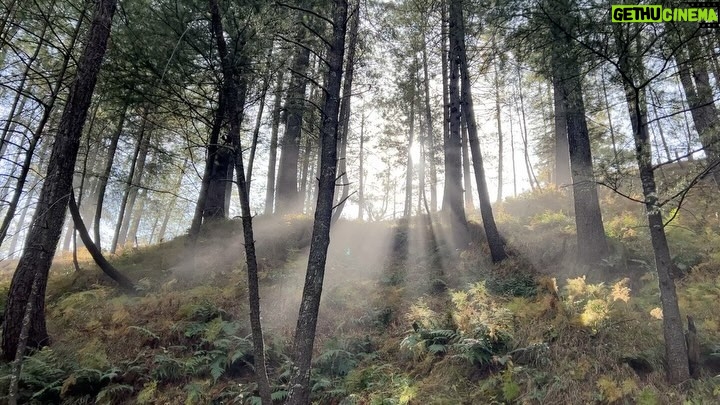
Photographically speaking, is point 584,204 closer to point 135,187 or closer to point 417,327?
point 417,327

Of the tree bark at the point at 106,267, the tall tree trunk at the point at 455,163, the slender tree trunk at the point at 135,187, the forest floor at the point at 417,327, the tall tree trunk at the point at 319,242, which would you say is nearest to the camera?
the tall tree trunk at the point at 319,242

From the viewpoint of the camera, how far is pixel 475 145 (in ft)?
31.6

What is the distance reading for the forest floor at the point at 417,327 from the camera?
5.13 meters

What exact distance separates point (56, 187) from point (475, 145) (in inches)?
345

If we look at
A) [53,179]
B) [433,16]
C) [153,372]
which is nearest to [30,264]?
[53,179]

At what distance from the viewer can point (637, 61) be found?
481 centimetres

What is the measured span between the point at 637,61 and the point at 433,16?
8.50 metres

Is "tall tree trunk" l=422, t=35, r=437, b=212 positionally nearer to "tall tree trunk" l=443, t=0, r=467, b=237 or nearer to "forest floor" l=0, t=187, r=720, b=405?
"tall tree trunk" l=443, t=0, r=467, b=237

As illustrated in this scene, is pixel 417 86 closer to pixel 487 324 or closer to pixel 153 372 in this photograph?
pixel 487 324

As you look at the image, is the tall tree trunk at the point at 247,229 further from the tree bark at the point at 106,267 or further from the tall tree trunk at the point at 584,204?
the tall tree trunk at the point at 584,204

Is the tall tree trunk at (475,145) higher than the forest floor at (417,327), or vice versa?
the tall tree trunk at (475,145)

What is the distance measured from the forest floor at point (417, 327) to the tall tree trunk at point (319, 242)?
38.6 inches

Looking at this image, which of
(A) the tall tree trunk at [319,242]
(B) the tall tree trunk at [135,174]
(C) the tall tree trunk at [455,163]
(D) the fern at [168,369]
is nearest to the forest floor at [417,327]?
(D) the fern at [168,369]

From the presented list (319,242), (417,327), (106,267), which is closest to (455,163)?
(417,327)
